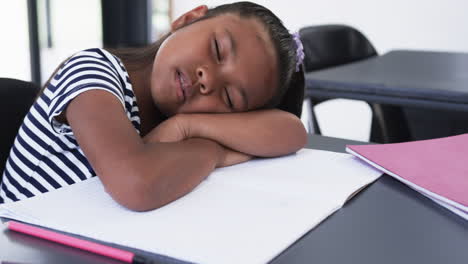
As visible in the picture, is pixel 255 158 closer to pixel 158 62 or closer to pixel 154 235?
pixel 158 62

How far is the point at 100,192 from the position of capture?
0.66 m

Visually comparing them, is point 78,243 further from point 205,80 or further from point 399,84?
point 399,84

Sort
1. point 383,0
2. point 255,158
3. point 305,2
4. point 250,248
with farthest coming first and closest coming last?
point 305,2
point 383,0
point 255,158
point 250,248

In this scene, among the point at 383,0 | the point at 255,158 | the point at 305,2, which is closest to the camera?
the point at 255,158

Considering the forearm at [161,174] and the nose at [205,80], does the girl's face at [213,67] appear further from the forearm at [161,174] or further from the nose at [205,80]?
the forearm at [161,174]

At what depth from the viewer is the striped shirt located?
822 mm

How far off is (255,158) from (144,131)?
26 centimetres

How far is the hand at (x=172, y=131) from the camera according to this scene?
0.87 metres

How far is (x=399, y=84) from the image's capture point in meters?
1.30

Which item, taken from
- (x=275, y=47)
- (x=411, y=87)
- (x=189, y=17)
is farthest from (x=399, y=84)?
(x=189, y=17)

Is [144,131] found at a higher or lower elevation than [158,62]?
lower

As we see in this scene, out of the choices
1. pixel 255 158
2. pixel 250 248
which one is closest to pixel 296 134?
pixel 255 158

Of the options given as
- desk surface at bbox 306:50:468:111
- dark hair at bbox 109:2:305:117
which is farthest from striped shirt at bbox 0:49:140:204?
desk surface at bbox 306:50:468:111

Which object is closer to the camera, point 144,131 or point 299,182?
point 299,182
